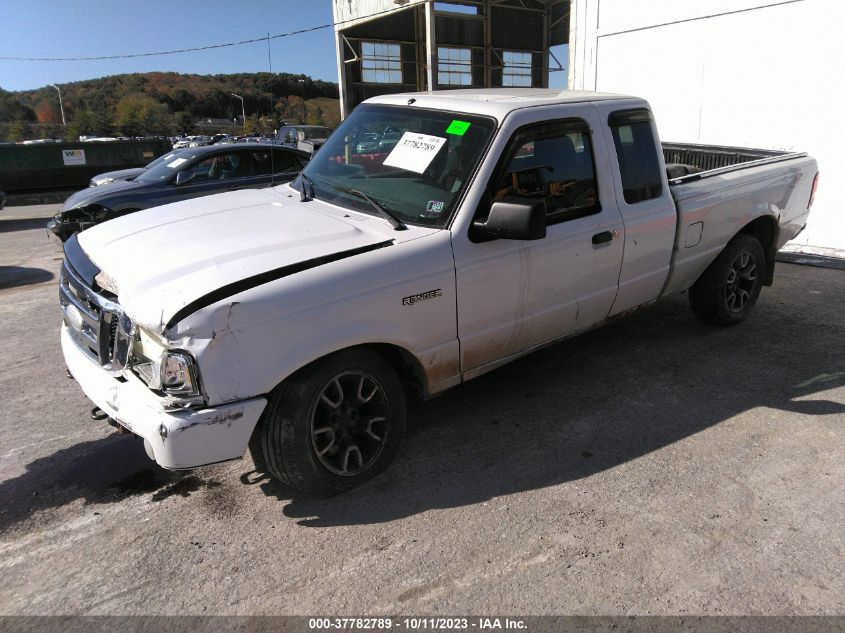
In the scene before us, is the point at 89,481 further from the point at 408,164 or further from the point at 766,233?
the point at 766,233

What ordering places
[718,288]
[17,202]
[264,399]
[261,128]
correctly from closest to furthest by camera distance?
[264,399] → [718,288] → [17,202] → [261,128]

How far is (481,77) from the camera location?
3158cm

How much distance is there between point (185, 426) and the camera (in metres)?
2.72

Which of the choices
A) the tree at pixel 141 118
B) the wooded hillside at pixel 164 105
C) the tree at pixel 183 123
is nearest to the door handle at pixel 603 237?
the wooded hillside at pixel 164 105

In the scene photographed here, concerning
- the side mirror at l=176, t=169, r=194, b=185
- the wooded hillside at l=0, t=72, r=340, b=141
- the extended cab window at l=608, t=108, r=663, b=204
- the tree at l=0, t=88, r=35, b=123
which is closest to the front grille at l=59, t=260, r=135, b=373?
the extended cab window at l=608, t=108, r=663, b=204

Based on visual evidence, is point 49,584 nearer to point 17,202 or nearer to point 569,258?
point 569,258

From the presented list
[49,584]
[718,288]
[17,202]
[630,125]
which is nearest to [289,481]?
[49,584]

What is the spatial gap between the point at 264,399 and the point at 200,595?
835mm

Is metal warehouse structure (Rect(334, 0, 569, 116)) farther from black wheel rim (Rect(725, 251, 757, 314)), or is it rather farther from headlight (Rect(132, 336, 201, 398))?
headlight (Rect(132, 336, 201, 398))

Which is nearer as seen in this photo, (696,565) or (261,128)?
(696,565)

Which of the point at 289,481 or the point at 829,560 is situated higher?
the point at 289,481

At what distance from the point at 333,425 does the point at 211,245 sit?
3.56 feet

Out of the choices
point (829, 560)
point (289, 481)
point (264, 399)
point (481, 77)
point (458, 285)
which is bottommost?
point (829, 560)

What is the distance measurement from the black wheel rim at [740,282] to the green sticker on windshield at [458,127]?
2.84m
